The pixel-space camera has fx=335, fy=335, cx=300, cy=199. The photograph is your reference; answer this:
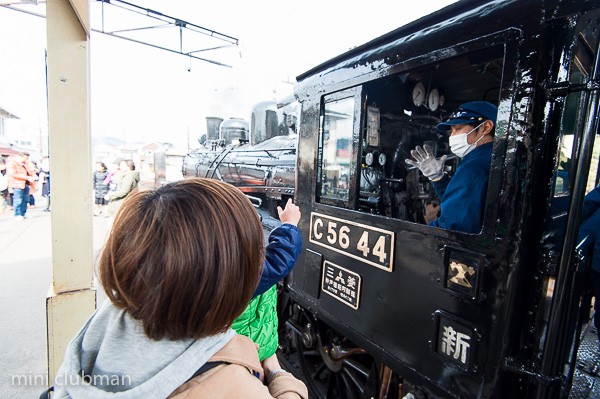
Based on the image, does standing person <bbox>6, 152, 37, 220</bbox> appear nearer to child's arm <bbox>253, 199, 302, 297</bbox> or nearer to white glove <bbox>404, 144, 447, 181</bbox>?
child's arm <bbox>253, 199, 302, 297</bbox>

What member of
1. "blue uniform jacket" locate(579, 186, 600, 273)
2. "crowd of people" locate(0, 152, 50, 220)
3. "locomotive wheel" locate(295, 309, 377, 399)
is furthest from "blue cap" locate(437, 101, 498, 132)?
"crowd of people" locate(0, 152, 50, 220)

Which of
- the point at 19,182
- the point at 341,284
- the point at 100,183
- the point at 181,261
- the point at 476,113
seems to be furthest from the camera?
the point at 100,183

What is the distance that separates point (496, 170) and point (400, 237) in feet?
1.79

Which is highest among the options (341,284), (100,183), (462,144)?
(462,144)

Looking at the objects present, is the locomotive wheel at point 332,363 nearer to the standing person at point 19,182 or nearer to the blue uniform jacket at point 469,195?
the blue uniform jacket at point 469,195

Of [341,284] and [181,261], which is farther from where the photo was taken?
[341,284]

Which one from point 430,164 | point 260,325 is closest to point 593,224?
point 430,164

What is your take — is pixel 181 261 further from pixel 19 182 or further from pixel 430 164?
pixel 19 182

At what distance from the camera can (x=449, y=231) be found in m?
1.41

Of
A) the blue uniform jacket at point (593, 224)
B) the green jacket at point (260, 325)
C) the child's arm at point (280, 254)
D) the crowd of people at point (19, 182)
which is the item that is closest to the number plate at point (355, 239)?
the child's arm at point (280, 254)

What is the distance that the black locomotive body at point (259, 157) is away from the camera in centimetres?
410

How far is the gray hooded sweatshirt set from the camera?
2.25 ft

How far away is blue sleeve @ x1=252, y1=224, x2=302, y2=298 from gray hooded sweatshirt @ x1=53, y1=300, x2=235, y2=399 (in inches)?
18.5

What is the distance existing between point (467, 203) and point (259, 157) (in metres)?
3.67
